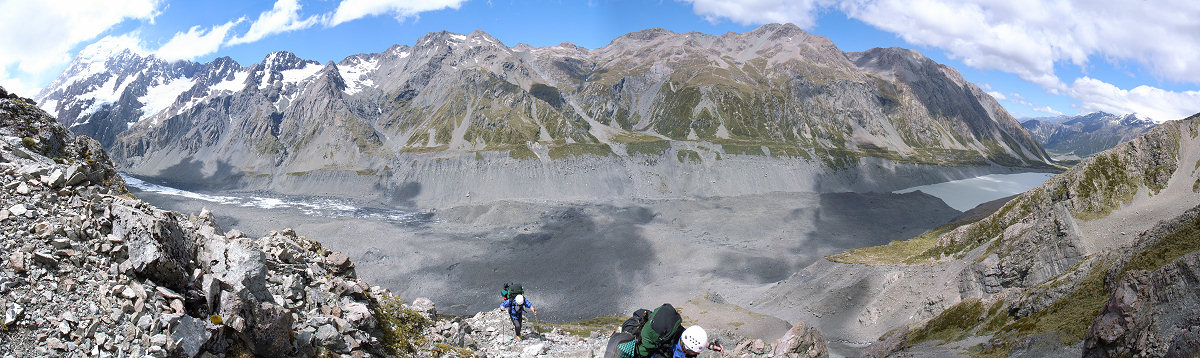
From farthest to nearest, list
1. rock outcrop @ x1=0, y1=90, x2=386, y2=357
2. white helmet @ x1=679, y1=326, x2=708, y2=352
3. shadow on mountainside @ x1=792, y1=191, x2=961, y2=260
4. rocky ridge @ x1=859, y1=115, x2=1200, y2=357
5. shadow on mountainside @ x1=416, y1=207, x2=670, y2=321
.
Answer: shadow on mountainside @ x1=792, y1=191, x2=961, y2=260 < shadow on mountainside @ x1=416, y1=207, x2=670, y2=321 < rocky ridge @ x1=859, y1=115, x2=1200, y2=357 < white helmet @ x1=679, y1=326, x2=708, y2=352 < rock outcrop @ x1=0, y1=90, x2=386, y2=357

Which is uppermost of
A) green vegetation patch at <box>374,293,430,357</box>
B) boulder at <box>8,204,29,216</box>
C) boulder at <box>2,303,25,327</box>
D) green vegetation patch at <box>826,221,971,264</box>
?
boulder at <box>8,204,29,216</box>

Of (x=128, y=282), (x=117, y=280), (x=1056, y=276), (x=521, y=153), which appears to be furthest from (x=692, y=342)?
(x=521, y=153)

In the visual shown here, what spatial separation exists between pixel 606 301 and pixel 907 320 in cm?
3803

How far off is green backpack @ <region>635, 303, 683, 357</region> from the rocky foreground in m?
7.67

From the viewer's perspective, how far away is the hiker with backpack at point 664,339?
28.9 feet

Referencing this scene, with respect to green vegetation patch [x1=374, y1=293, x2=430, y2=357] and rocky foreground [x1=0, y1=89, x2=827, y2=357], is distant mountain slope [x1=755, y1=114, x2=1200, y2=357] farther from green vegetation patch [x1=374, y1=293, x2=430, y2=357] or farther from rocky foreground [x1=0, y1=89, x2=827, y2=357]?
rocky foreground [x1=0, y1=89, x2=827, y2=357]

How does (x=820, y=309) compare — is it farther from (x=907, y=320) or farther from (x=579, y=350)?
(x=579, y=350)

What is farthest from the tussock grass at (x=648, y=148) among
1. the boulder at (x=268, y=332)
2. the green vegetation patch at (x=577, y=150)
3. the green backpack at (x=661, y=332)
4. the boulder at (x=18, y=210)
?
the boulder at (x=18, y=210)

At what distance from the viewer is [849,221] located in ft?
408

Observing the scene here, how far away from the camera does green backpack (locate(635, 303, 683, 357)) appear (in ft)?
29.4

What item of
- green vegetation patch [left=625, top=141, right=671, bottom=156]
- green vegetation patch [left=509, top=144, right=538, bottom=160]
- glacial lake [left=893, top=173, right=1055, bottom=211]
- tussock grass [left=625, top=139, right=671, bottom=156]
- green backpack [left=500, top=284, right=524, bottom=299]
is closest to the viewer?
green backpack [left=500, top=284, right=524, bottom=299]

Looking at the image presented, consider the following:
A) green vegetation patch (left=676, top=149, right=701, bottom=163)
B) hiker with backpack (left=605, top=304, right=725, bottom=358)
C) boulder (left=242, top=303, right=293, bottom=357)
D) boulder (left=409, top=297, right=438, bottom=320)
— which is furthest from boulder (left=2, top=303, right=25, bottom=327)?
green vegetation patch (left=676, top=149, right=701, bottom=163)

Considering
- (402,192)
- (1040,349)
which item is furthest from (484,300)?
(402,192)

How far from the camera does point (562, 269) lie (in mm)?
87250
